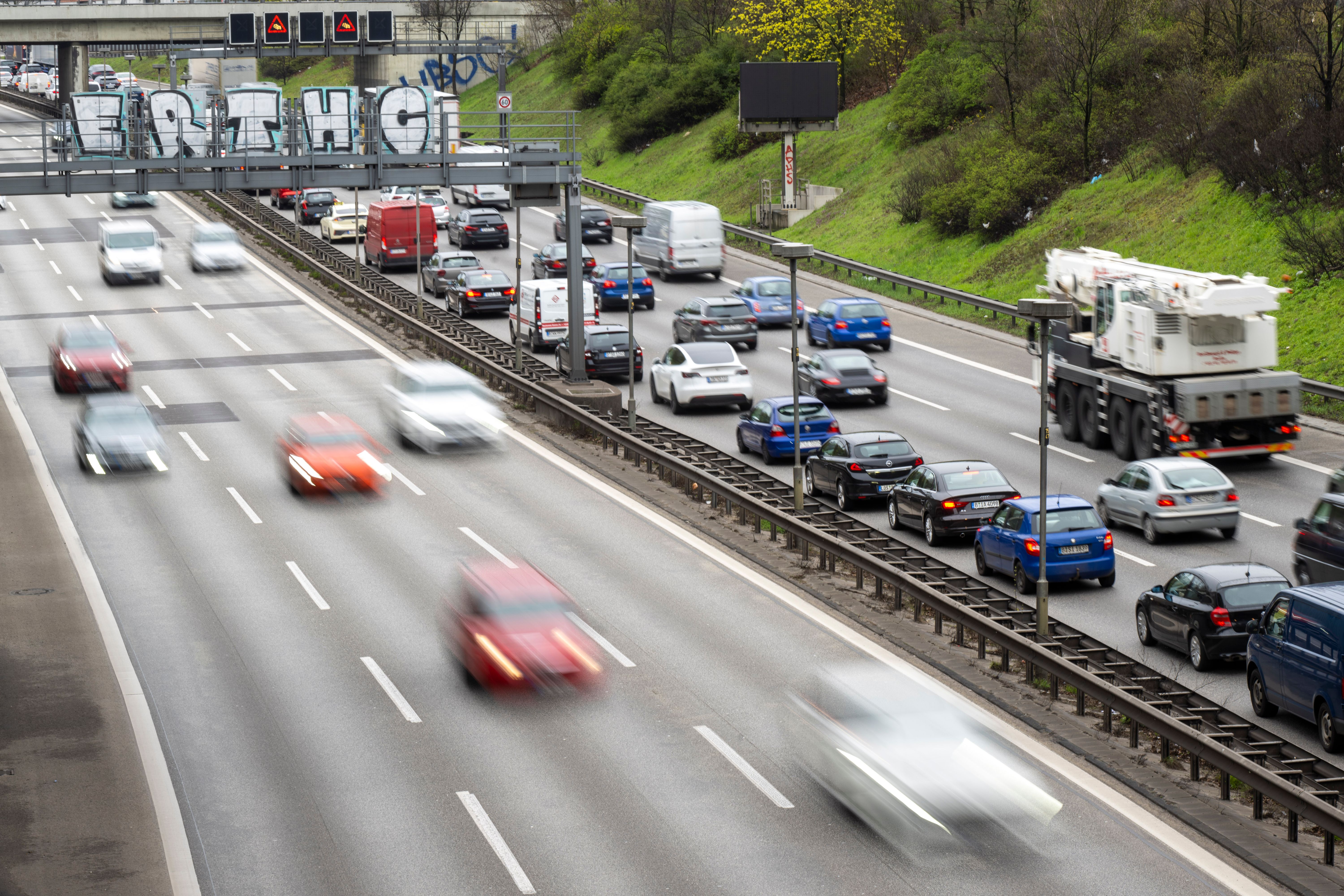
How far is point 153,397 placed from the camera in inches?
1743

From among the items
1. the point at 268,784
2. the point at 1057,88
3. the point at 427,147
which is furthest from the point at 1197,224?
the point at 268,784

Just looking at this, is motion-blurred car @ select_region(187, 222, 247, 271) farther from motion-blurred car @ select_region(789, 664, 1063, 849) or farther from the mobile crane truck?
motion-blurred car @ select_region(789, 664, 1063, 849)

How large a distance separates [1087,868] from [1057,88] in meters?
52.5

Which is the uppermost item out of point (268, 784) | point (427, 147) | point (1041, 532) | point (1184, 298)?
point (427, 147)

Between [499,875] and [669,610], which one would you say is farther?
[669,610]

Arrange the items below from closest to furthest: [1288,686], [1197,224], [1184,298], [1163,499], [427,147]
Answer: [1288,686]
[1163,499]
[1184,298]
[427,147]
[1197,224]

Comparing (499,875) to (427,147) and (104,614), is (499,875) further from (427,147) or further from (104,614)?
(427,147)

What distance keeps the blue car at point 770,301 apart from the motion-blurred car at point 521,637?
32.0 meters

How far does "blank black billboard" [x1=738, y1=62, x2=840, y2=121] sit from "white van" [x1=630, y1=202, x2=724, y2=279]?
11.9 m

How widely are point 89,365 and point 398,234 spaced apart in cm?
2093

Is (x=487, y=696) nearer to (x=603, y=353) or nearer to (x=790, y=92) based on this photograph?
(x=603, y=353)

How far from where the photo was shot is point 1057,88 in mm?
63969

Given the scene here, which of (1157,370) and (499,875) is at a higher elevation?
(1157,370)

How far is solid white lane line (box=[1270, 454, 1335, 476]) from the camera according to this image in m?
34.2
